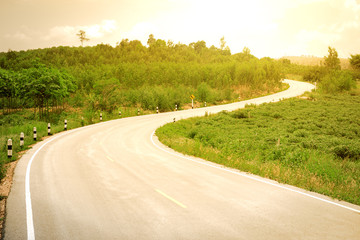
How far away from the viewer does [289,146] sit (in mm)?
12445

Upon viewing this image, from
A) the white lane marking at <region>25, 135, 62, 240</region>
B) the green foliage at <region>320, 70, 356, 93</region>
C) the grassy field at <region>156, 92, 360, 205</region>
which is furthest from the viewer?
the green foliage at <region>320, 70, 356, 93</region>

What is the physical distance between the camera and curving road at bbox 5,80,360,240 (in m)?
5.03

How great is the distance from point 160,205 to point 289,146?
874 centimetres

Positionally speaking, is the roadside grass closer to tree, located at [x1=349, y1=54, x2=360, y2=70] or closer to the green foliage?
the green foliage

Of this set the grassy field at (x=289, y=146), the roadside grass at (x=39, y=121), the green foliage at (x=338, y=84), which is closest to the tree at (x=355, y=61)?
the green foliage at (x=338, y=84)

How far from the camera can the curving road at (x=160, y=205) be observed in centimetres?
503

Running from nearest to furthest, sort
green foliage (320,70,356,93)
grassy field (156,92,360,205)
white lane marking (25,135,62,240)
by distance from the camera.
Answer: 1. white lane marking (25,135,62,240)
2. grassy field (156,92,360,205)
3. green foliage (320,70,356,93)

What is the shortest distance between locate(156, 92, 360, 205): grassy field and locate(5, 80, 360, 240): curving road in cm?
86

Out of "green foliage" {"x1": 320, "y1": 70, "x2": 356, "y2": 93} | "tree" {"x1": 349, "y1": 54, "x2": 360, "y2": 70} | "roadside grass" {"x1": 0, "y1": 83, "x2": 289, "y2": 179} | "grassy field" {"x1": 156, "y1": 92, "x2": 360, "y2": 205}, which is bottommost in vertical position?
"grassy field" {"x1": 156, "y1": 92, "x2": 360, "y2": 205}

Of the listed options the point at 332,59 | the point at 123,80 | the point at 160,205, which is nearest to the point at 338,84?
the point at 332,59

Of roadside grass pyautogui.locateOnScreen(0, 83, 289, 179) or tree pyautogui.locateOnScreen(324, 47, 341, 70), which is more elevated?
tree pyautogui.locateOnScreen(324, 47, 341, 70)

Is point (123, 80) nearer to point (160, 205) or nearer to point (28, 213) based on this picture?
point (28, 213)

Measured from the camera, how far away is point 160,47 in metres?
68.9

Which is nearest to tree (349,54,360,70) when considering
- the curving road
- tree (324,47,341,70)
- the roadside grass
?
tree (324,47,341,70)
